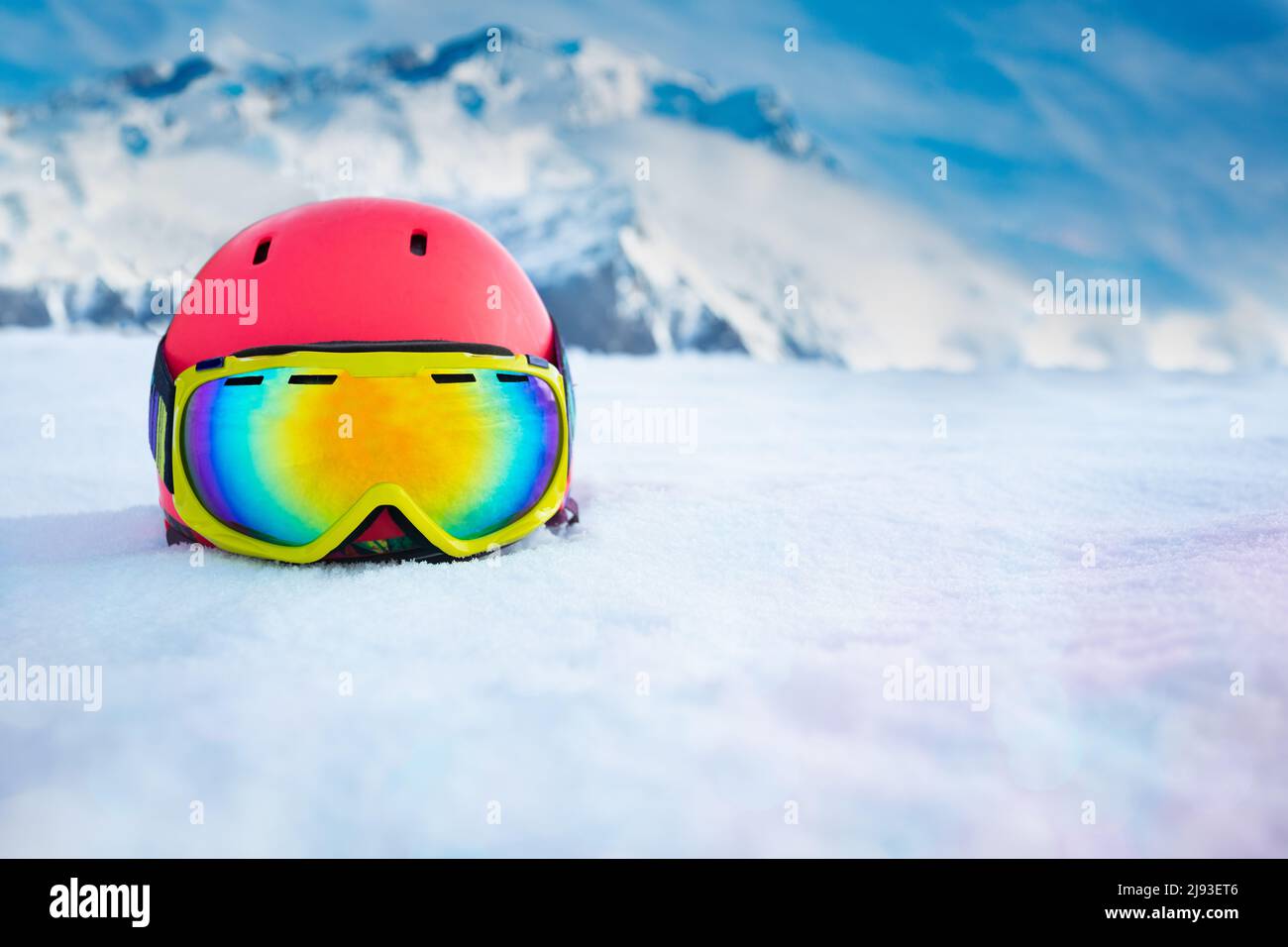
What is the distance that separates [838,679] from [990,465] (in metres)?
2.06

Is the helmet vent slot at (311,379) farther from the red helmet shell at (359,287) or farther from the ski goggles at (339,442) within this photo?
the red helmet shell at (359,287)

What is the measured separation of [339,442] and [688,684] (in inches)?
43.0

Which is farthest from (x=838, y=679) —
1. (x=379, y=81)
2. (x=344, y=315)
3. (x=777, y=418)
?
(x=379, y=81)

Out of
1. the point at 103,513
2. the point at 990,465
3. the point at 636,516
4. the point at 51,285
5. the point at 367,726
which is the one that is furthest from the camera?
the point at 51,285

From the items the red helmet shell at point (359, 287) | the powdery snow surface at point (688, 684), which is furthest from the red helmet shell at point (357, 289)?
the powdery snow surface at point (688, 684)

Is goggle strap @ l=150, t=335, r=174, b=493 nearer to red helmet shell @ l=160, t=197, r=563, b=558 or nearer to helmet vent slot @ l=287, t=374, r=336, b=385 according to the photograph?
red helmet shell @ l=160, t=197, r=563, b=558

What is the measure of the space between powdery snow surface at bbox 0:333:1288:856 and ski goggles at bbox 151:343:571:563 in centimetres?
11

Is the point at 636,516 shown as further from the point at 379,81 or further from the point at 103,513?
the point at 379,81

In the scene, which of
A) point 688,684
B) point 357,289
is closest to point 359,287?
point 357,289

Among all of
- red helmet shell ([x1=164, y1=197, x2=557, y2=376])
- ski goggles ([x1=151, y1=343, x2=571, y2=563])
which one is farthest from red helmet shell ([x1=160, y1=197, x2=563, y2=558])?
ski goggles ([x1=151, y1=343, x2=571, y2=563])

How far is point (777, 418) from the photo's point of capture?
4.79 m

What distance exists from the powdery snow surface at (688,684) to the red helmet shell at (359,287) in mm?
565

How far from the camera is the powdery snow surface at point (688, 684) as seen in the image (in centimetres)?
99

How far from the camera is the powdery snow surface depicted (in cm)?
99
